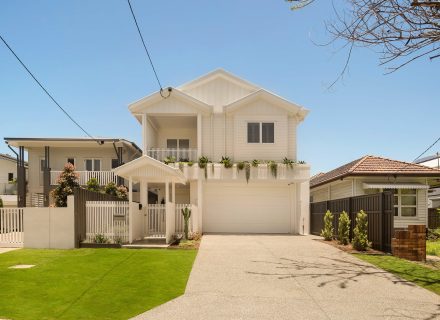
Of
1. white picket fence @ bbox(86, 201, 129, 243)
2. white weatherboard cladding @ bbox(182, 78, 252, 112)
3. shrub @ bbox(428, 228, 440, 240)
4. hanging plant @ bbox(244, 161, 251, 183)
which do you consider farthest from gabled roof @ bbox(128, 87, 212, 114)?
shrub @ bbox(428, 228, 440, 240)

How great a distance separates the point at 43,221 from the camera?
14.5 m

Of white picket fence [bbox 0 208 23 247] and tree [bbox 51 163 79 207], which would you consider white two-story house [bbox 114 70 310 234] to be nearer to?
tree [bbox 51 163 79 207]

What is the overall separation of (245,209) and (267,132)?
14.7ft

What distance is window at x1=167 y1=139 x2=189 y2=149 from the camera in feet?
82.8

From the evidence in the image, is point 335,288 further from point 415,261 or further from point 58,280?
point 58,280

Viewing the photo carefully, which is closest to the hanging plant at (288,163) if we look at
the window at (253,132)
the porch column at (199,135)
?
the window at (253,132)

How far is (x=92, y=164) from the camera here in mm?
28766

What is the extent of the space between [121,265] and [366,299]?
20.6 feet

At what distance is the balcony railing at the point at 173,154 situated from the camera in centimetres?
2217

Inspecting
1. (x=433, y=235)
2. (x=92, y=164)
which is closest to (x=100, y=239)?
(x=92, y=164)

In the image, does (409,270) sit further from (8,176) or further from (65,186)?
(8,176)

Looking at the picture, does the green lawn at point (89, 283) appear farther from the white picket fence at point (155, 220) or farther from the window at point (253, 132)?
the window at point (253, 132)

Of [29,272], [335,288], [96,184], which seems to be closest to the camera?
[335,288]

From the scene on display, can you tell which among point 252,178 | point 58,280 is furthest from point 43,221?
point 252,178
